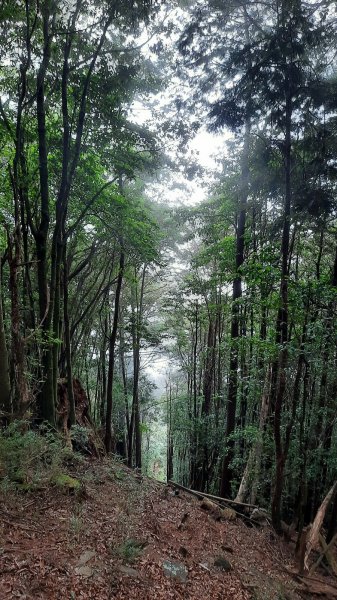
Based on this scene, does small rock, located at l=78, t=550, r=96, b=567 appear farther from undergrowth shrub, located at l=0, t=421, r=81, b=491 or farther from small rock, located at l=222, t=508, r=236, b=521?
small rock, located at l=222, t=508, r=236, b=521

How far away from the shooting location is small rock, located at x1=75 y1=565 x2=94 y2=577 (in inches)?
128

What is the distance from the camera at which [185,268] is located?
16078mm

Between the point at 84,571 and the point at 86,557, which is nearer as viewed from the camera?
the point at 84,571

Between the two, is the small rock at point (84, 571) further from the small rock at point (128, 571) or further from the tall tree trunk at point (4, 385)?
the tall tree trunk at point (4, 385)

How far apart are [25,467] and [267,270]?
436 cm

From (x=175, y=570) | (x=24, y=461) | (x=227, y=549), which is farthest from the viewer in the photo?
(x=227, y=549)

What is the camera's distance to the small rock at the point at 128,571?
11.7 feet

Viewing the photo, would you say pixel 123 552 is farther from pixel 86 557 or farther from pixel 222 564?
pixel 222 564

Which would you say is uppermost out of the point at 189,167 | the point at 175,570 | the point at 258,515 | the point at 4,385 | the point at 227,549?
the point at 189,167

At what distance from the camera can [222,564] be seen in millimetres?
4660

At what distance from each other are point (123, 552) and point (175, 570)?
77 cm

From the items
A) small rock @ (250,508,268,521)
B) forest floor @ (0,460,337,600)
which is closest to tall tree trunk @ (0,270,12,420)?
forest floor @ (0,460,337,600)

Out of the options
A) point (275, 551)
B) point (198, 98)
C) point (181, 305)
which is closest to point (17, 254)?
point (198, 98)

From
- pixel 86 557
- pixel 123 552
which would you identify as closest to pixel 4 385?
pixel 86 557
